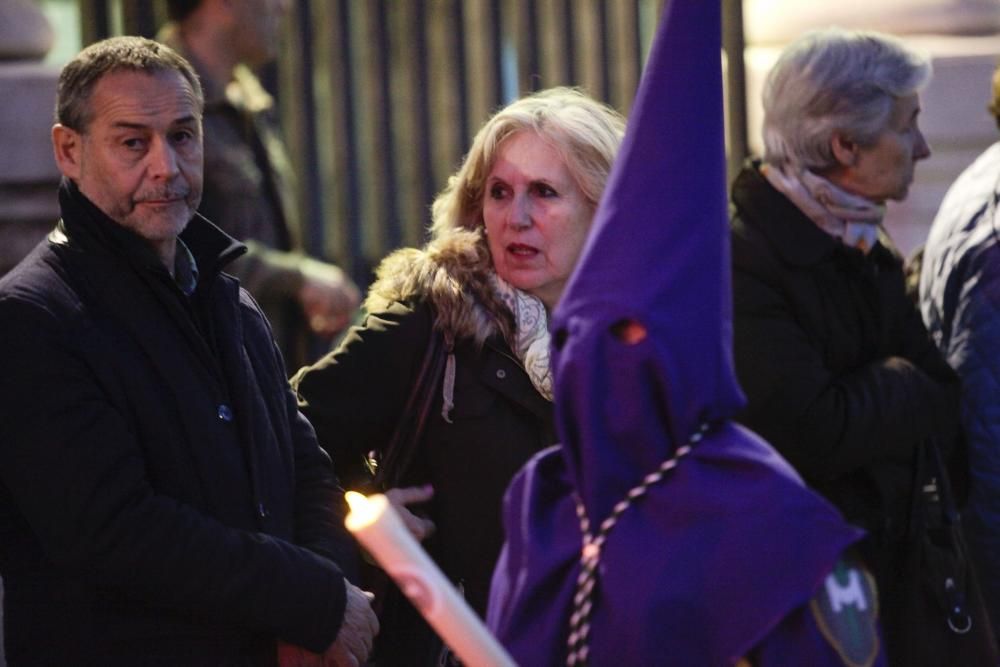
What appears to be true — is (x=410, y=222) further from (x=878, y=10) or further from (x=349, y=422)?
(x=349, y=422)

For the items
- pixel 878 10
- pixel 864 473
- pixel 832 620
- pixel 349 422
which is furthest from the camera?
pixel 878 10

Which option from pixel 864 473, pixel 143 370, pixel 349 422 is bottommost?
pixel 864 473

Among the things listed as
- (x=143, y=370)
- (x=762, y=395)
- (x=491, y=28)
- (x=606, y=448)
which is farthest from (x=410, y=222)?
(x=606, y=448)

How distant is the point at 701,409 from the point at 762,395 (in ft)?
5.03

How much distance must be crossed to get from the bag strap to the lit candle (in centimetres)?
148

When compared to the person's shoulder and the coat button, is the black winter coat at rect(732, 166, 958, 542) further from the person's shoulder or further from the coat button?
the person's shoulder

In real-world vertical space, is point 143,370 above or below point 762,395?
above

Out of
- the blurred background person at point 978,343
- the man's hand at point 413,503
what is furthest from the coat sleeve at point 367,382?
the blurred background person at point 978,343

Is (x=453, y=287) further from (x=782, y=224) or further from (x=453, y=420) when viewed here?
(x=782, y=224)

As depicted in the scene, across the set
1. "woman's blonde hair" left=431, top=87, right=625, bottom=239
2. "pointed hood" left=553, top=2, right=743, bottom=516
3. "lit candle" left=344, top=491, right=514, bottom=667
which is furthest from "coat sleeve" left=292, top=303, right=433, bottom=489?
"lit candle" left=344, top=491, right=514, bottom=667

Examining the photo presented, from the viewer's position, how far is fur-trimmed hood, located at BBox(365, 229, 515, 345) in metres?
3.54

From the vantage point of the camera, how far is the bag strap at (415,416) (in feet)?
11.5

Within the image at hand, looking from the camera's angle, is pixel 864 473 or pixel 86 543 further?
pixel 864 473

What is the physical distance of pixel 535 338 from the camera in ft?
11.7
